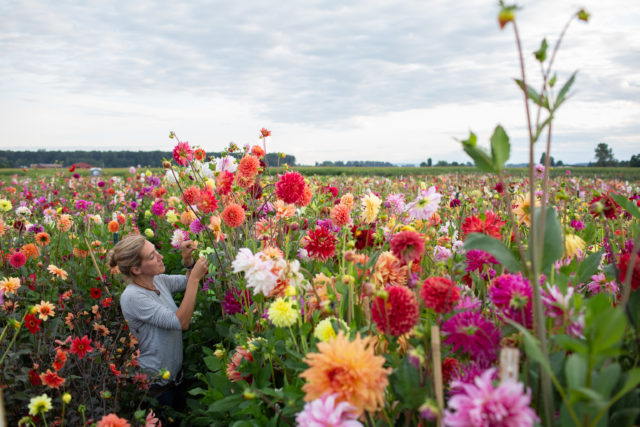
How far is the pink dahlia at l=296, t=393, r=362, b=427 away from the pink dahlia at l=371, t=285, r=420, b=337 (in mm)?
189

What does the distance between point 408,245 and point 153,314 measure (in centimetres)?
216

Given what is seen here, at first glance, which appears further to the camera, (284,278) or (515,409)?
(284,278)

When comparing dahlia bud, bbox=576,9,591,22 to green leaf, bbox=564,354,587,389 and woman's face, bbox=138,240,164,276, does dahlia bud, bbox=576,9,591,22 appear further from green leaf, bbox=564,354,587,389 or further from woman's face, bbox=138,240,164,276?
woman's face, bbox=138,240,164,276

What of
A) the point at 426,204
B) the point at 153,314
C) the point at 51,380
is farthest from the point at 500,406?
the point at 153,314

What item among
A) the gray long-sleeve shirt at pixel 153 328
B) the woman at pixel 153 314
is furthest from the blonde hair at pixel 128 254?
the gray long-sleeve shirt at pixel 153 328

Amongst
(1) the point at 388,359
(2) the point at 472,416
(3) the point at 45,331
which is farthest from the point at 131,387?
(2) the point at 472,416

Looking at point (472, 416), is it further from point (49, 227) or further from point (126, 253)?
point (49, 227)

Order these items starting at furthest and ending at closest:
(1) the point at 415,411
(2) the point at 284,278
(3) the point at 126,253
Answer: (3) the point at 126,253, (2) the point at 284,278, (1) the point at 415,411

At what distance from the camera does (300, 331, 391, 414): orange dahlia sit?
882mm

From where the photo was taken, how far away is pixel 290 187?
187cm

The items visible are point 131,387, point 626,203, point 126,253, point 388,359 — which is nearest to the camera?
point 626,203

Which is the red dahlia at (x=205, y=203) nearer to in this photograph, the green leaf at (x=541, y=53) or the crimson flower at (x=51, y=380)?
the crimson flower at (x=51, y=380)

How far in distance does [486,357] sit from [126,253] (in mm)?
2495

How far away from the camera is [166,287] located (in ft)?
11.0
